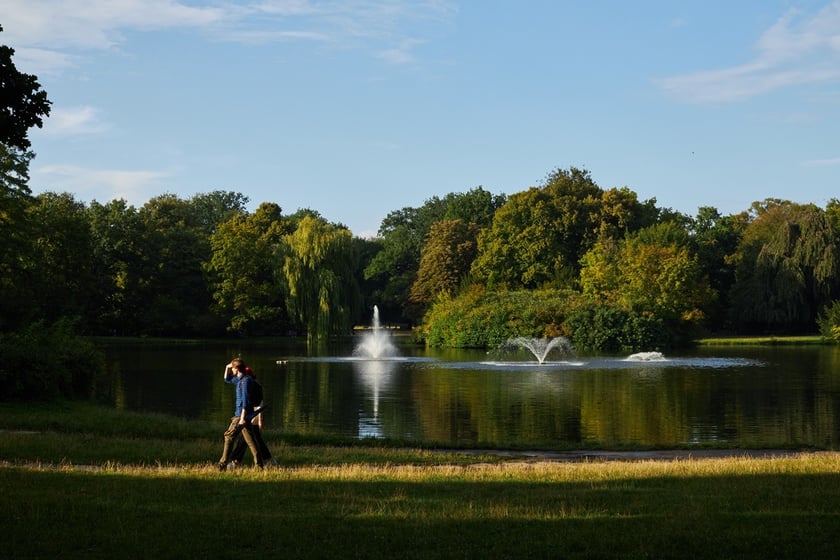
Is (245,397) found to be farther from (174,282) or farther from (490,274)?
(174,282)

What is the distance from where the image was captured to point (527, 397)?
117 ft

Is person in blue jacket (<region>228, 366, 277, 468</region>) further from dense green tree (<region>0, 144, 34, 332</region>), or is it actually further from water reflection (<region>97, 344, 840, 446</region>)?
dense green tree (<region>0, 144, 34, 332</region>)

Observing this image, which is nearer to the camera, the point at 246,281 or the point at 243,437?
the point at 243,437

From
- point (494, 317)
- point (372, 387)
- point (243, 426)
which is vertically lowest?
point (372, 387)

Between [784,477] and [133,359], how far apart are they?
163 feet

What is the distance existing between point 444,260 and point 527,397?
58.7 meters

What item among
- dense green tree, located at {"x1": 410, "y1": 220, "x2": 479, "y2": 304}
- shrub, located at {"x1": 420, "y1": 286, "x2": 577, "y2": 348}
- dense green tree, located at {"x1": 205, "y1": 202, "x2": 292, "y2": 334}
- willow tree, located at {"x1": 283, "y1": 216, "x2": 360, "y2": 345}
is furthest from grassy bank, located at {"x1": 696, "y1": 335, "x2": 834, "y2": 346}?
dense green tree, located at {"x1": 205, "y1": 202, "x2": 292, "y2": 334}

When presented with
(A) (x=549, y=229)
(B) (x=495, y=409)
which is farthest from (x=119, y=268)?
(B) (x=495, y=409)

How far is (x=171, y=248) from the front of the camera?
3526 inches

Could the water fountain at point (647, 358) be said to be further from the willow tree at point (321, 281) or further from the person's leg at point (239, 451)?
the person's leg at point (239, 451)

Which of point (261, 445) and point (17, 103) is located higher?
point (17, 103)

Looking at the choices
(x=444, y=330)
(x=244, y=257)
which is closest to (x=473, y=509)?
(x=444, y=330)

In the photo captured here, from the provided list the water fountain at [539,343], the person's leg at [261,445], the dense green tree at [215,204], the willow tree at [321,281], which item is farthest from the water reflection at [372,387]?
the dense green tree at [215,204]

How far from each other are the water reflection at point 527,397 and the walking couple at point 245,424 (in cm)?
894
